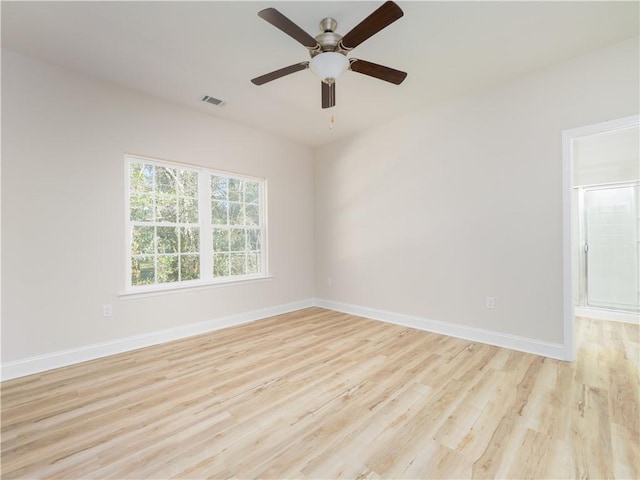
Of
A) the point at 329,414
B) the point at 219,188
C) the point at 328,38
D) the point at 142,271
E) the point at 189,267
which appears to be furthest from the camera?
the point at 219,188

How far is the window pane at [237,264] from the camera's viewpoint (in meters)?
4.16

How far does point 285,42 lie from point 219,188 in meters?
2.14

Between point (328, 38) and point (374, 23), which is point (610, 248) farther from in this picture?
point (328, 38)

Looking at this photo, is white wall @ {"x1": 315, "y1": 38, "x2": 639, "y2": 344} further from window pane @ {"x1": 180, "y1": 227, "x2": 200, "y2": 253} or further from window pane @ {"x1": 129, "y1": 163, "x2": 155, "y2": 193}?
window pane @ {"x1": 129, "y1": 163, "x2": 155, "y2": 193}

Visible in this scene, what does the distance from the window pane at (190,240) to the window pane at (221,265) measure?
0.97ft

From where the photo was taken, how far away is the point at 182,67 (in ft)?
9.03

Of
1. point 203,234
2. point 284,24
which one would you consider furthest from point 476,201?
point 203,234

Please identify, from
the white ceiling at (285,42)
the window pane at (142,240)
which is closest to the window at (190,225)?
the window pane at (142,240)

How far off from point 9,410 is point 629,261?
6.92 meters

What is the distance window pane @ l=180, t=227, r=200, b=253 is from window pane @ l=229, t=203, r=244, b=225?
535 millimetres

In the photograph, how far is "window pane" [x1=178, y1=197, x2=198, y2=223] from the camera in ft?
11.8

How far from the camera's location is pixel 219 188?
3998 mm

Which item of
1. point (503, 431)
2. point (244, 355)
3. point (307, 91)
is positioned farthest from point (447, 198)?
point (244, 355)

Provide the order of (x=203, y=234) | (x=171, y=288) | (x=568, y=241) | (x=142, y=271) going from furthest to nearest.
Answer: (x=203, y=234)
(x=171, y=288)
(x=142, y=271)
(x=568, y=241)
